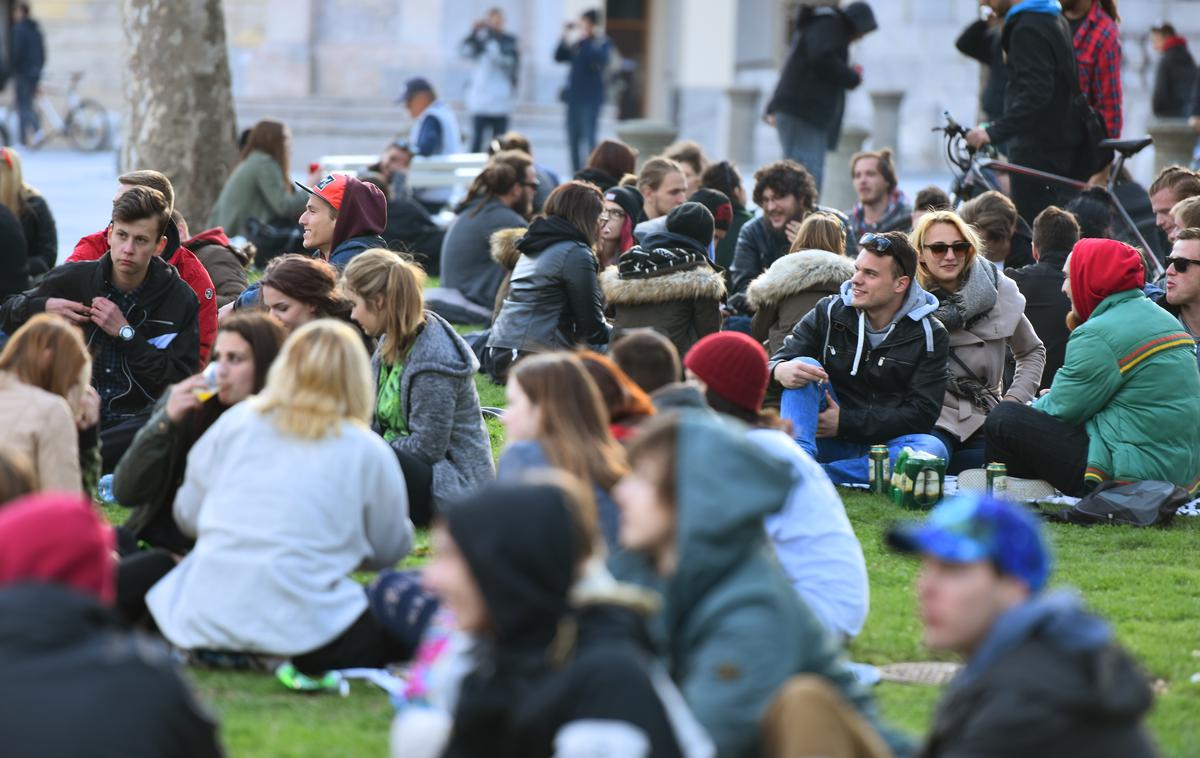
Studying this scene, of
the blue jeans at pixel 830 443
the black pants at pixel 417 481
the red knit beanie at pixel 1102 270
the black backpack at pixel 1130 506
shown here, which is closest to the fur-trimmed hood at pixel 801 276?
the blue jeans at pixel 830 443

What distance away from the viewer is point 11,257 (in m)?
9.48

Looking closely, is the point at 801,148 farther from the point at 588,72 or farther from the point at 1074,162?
the point at 588,72

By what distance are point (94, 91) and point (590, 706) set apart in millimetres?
36512

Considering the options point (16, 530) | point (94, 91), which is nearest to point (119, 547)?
point (16, 530)

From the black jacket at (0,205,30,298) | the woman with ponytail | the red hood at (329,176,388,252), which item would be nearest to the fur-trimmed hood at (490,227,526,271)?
the red hood at (329,176,388,252)

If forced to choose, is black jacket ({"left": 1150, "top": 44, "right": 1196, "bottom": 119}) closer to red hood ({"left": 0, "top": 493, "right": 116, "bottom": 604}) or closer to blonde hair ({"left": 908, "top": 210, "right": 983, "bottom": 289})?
blonde hair ({"left": 908, "top": 210, "right": 983, "bottom": 289})

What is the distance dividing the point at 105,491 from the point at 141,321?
89 centimetres

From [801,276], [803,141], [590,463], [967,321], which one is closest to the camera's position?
[590,463]

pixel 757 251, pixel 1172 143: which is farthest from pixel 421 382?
pixel 1172 143

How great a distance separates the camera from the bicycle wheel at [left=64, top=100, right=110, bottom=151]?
31.0 metres

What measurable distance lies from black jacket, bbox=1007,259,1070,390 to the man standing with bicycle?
80.4 ft

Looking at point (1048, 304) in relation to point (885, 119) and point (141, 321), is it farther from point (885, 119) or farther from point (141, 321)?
point (885, 119)

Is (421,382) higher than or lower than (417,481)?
higher

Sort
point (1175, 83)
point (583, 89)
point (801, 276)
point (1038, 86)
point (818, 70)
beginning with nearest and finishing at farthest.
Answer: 1. point (801, 276)
2. point (1038, 86)
3. point (818, 70)
4. point (1175, 83)
5. point (583, 89)
